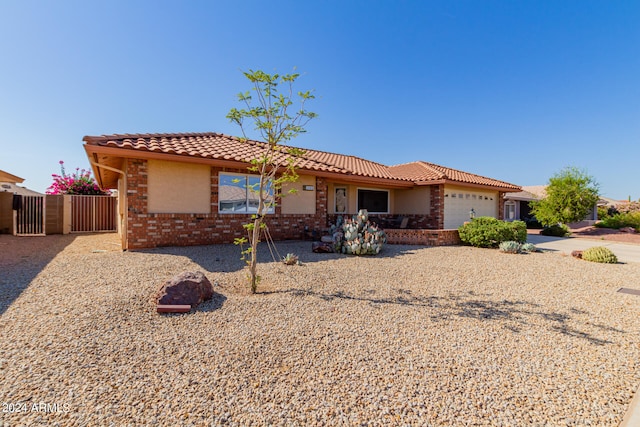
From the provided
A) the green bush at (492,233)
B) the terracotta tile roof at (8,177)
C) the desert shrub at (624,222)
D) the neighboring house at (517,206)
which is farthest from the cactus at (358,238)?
the desert shrub at (624,222)

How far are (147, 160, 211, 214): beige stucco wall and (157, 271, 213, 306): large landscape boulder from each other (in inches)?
214

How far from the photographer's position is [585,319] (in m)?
4.14

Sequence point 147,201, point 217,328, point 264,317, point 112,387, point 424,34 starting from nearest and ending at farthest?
point 112,387, point 217,328, point 264,317, point 147,201, point 424,34

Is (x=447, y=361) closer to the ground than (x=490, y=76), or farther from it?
closer to the ground

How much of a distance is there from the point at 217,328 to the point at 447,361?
9.04 ft

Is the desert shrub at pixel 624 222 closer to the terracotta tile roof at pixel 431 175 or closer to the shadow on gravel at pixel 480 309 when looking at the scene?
the terracotta tile roof at pixel 431 175

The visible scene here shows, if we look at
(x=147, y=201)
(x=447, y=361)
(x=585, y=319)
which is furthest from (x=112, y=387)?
(x=147, y=201)

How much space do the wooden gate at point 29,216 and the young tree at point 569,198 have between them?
30569 mm

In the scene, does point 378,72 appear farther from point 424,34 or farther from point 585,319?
point 585,319

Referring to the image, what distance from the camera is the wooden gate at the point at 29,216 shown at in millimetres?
13164

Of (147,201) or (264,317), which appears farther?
(147,201)

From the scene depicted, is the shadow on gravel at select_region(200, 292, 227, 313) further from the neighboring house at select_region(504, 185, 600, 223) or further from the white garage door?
the neighboring house at select_region(504, 185, 600, 223)

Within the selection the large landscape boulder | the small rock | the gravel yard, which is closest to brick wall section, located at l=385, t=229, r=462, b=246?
the small rock

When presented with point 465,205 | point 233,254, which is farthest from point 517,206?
point 233,254
